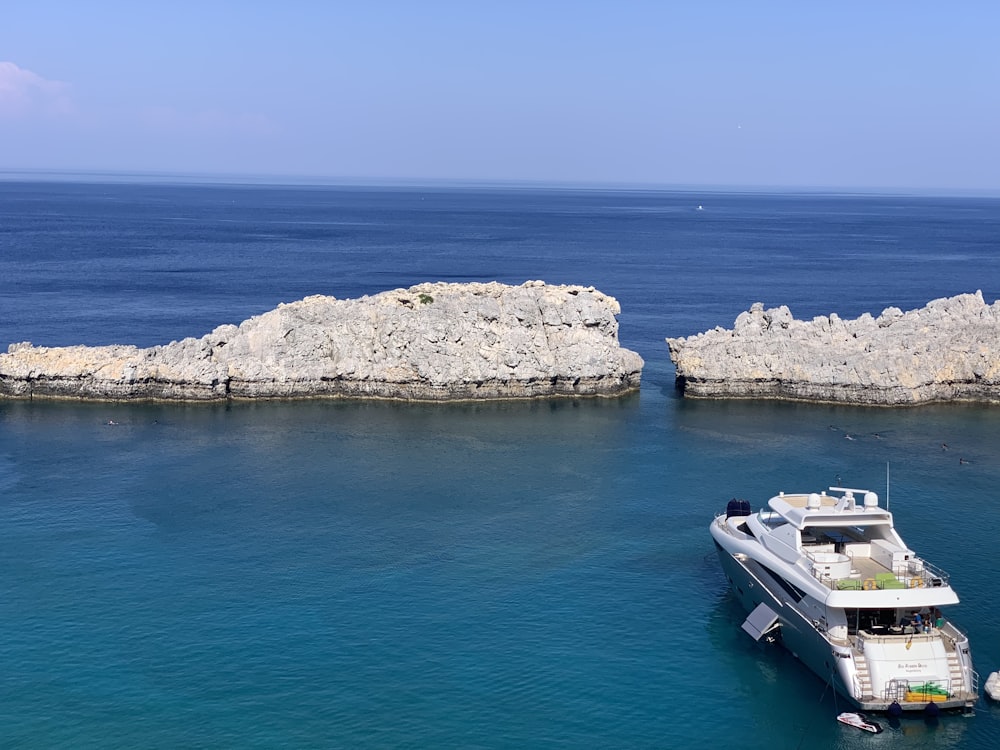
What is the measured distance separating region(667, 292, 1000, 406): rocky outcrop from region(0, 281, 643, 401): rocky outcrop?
5972 millimetres

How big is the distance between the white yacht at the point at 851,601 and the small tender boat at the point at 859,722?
1.33 ft

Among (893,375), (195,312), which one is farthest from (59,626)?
(195,312)

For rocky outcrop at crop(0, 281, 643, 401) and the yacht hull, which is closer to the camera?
the yacht hull

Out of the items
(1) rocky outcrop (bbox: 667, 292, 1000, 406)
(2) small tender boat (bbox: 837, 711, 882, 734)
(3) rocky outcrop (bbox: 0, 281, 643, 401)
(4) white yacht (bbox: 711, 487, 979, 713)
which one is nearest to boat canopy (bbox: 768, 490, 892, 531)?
(4) white yacht (bbox: 711, 487, 979, 713)

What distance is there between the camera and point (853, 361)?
228ft

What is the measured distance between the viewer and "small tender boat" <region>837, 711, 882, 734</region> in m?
30.3

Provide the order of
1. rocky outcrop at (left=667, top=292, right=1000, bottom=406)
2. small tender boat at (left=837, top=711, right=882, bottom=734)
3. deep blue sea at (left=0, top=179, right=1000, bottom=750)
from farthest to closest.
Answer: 1. rocky outcrop at (left=667, top=292, right=1000, bottom=406)
2. deep blue sea at (left=0, top=179, right=1000, bottom=750)
3. small tender boat at (left=837, top=711, right=882, bottom=734)

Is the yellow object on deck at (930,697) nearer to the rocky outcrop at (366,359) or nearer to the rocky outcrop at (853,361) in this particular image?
the rocky outcrop at (853,361)

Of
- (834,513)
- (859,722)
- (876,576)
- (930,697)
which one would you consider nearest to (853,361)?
(834,513)

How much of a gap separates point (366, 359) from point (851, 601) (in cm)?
4348

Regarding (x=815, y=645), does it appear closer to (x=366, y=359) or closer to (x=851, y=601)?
(x=851, y=601)

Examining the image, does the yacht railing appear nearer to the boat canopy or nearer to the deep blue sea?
the boat canopy

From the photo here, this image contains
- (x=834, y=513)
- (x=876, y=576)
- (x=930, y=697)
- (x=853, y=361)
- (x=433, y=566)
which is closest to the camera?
(x=930, y=697)

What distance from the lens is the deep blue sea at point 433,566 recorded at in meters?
31.2
